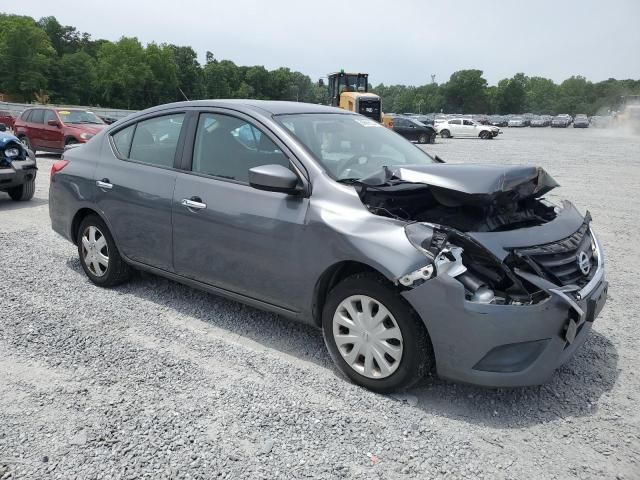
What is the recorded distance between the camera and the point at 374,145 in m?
4.24

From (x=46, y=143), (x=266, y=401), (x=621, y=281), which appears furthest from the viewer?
(x=46, y=143)

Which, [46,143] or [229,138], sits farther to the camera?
[46,143]

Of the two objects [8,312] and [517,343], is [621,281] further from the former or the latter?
[8,312]

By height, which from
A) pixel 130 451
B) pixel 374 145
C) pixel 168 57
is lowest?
pixel 130 451

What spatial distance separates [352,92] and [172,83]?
270ft

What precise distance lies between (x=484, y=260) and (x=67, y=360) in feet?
9.12

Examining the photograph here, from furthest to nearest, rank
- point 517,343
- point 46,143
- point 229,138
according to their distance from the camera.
→ point 46,143 < point 229,138 < point 517,343

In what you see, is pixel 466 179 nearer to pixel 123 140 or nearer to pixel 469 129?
pixel 123 140

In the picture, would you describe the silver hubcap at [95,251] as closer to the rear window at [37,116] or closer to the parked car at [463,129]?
the rear window at [37,116]

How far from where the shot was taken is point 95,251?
197 inches

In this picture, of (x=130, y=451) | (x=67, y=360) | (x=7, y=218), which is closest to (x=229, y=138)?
(x=67, y=360)

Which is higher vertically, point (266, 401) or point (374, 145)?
point (374, 145)

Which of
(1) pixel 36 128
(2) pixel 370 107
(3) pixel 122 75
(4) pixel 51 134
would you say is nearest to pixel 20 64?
(3) pixel 122 75

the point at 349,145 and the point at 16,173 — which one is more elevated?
the point at 349,145
